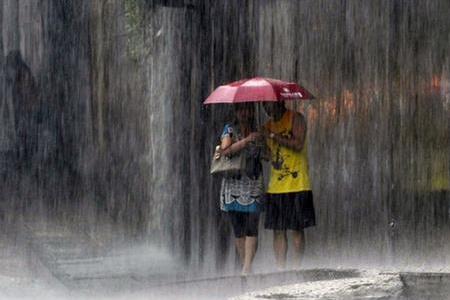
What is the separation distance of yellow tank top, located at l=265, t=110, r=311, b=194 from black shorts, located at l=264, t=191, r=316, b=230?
2.0 inches

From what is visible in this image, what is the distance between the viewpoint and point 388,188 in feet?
35.6

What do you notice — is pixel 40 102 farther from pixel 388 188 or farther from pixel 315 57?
pixel 388 188

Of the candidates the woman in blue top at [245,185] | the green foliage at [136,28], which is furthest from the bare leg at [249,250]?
the green foliage at [136,28]

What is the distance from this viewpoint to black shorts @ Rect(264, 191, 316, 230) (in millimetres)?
10227

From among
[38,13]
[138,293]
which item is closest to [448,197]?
[138,293]

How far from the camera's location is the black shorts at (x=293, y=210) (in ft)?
33.6

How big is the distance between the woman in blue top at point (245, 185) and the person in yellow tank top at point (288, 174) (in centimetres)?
14

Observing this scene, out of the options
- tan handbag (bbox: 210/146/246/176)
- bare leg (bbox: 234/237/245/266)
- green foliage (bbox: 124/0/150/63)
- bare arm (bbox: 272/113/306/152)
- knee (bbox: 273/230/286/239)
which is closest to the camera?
bare arm (bbox: 272/113/306/152)

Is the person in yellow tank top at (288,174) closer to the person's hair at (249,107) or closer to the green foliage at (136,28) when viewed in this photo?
the person's hair at (249,107)

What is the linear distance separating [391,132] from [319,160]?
1100 millimetres

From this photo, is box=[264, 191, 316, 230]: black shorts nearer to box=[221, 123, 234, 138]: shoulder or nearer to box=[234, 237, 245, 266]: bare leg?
box=[234, 237, 245, 266]: bare leg

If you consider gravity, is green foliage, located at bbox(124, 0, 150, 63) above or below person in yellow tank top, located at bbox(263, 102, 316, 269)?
above

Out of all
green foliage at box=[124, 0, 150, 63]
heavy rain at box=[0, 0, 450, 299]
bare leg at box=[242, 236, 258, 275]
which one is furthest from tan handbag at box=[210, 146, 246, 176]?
green foliage at box=[124, 0, 150, 63]

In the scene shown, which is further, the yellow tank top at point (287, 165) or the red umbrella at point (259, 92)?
the yellow tank top at point (287, 165)
